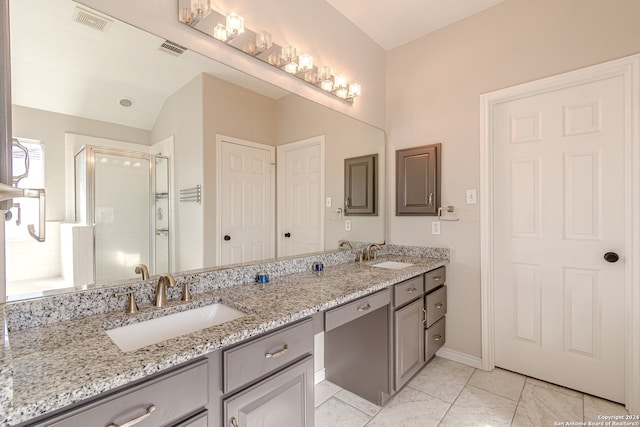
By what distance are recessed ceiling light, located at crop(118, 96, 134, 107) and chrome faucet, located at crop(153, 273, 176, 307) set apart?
75cm

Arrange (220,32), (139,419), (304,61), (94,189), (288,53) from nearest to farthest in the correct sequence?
(139,419) → (94,189) → (220,32) → (288,53) → (304,61)

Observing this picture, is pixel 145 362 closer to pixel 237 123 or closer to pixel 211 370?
pixel 211 370

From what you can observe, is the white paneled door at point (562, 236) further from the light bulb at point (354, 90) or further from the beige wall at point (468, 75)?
the light bulb at point (354, 90)

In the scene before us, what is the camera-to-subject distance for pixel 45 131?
104cm

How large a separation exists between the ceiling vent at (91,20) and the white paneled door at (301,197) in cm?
100

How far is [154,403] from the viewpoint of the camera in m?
0.80

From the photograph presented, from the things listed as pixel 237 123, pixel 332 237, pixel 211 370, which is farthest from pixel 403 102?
pixel 211 370

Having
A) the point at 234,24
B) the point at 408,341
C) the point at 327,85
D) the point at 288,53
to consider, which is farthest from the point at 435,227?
the point at 234,24

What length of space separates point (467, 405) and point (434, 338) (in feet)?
1.62

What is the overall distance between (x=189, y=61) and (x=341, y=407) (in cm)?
220

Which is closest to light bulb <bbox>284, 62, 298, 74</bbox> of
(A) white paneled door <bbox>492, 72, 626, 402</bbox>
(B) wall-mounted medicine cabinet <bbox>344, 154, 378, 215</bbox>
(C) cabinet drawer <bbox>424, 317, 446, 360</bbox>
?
(B) wall-mounted medicine cabinet <bbox>344, 154, 378, 215</bbox>

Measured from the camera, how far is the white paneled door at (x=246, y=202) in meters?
1.61

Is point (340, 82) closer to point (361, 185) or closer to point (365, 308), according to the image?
point (361, 185)

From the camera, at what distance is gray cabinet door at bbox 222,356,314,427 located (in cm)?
99
